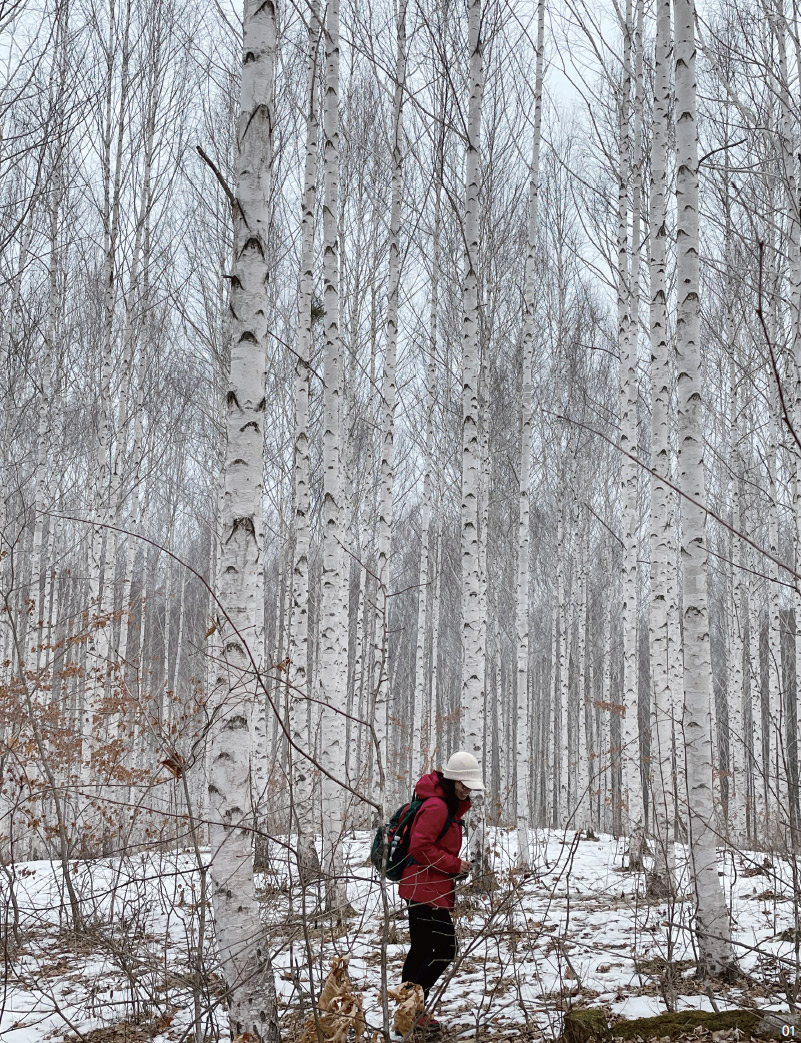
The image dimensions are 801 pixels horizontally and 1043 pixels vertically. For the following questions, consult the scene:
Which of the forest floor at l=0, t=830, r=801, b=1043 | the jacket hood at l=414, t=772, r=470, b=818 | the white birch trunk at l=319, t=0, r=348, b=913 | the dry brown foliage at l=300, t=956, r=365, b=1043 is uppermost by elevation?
the white birch trunk at l=319, t=0, r=348, b=913

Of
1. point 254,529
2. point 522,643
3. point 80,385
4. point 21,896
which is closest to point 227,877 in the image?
point 254,529

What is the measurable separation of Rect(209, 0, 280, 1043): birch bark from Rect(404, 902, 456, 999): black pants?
849mm

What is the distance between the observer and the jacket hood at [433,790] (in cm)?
369

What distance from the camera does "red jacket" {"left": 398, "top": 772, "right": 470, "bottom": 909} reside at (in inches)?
139

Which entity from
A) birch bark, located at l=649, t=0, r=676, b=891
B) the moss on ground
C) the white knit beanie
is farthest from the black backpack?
birch bark, located at l=649, t=0, r=676, b=891

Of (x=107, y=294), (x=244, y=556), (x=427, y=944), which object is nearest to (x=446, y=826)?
(x=427, y=944)

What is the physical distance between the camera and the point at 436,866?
11.5ft

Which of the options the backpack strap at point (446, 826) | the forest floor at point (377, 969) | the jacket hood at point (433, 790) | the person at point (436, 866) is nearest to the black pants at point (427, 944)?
the person at point (436, 866)

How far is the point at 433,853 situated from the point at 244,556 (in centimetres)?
168

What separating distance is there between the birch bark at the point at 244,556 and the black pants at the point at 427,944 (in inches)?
33.4

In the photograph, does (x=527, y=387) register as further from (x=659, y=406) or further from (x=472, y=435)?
(x=659, y=406)

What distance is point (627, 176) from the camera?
318 inches

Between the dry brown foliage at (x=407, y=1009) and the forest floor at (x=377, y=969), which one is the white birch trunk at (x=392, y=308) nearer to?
the forest floor at (x=377, y=969)

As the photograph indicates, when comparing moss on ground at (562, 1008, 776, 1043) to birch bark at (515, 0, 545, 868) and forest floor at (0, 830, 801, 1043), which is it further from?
birch bark at (515, 0, 545, 868)
